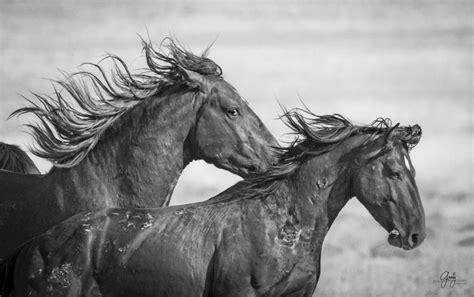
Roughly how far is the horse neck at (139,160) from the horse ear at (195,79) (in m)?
0.12

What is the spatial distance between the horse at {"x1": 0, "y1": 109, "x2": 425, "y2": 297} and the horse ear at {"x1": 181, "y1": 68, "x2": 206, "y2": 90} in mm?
1222

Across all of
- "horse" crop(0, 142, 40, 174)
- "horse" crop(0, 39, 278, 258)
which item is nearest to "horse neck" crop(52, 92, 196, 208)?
"horse" crop(0, 39, 278, 258)

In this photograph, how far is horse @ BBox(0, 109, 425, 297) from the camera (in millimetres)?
10438

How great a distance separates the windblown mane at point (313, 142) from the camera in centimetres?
1073

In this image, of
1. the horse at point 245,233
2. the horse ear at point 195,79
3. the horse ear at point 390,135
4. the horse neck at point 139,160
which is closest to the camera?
the horse at point 245,233

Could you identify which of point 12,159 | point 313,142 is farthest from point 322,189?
point 12,159

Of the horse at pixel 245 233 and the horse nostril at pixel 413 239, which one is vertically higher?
the horse at pixel 245 233

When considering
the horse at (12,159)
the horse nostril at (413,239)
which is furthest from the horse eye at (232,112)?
the horse at (12,159)

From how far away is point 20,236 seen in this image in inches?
459

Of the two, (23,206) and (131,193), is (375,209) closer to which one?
(131,193)

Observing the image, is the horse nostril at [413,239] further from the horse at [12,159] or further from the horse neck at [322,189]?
the horse at [12,159]

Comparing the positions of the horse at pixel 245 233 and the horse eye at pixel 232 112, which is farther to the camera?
the horse eye at pixel 232 112

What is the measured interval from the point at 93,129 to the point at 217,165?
3.01ft

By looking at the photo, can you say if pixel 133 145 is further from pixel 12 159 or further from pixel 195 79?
pixel 12 159
